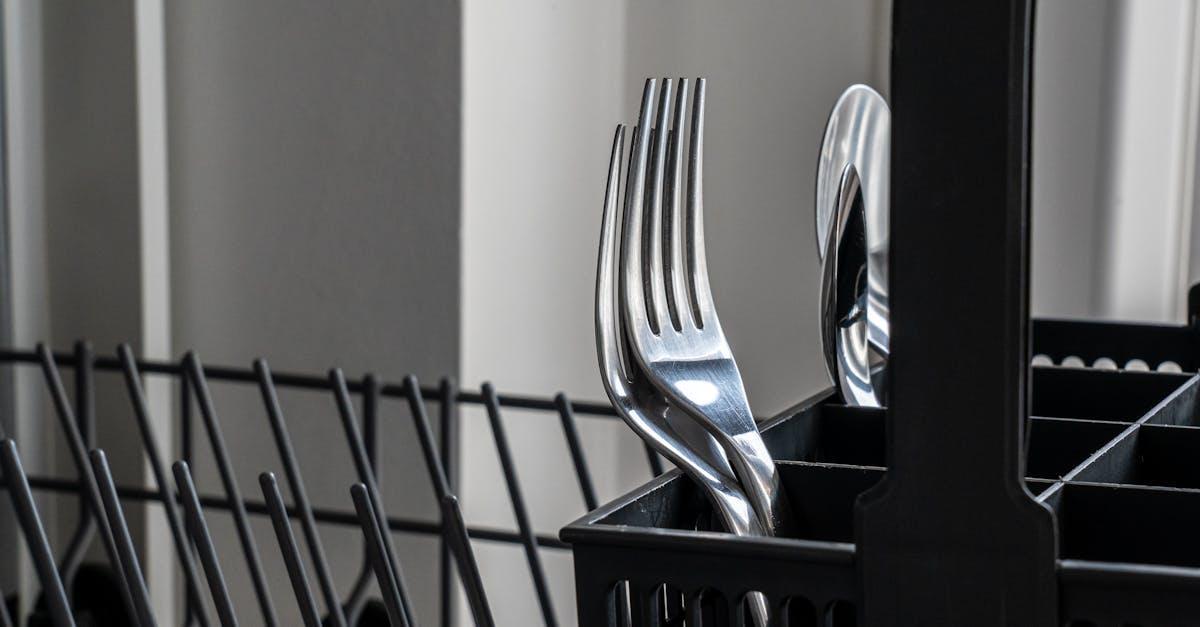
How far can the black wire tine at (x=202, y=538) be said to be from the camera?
499mm

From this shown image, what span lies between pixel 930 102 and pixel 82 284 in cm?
99

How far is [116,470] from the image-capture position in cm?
108

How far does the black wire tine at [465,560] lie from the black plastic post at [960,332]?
0.69 ft

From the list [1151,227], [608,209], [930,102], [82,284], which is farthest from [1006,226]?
[82,284]

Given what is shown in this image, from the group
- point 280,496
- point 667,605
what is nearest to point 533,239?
point 280,496

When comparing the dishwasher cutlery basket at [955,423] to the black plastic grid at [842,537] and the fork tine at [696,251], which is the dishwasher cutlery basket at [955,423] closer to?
the black plastic grid at [842,537]

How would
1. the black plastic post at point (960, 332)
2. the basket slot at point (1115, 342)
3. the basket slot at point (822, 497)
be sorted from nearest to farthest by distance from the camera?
the black plastic post at point (960, 332) → the basket slot at point (822, 497) → the basket slot at point (1115, 342)

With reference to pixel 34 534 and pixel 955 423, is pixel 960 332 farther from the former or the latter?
pixel 34 534

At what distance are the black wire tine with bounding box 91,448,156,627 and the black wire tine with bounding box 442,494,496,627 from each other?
157mm

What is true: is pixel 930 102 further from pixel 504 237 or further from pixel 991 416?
pixel 504 237

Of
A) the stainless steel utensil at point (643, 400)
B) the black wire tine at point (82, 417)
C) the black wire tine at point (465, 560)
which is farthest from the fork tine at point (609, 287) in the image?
the black wire tine at point (82, 417)

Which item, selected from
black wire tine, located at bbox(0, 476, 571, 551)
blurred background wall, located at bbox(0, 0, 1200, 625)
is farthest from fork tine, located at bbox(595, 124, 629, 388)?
blurred background wall, located at bbox(0, 0, 1200, 625)

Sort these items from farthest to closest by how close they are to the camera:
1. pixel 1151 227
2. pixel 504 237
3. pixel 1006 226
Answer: pixel 504 237
pixel 1151 227
pixel 1006 226

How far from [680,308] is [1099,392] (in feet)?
0.63
